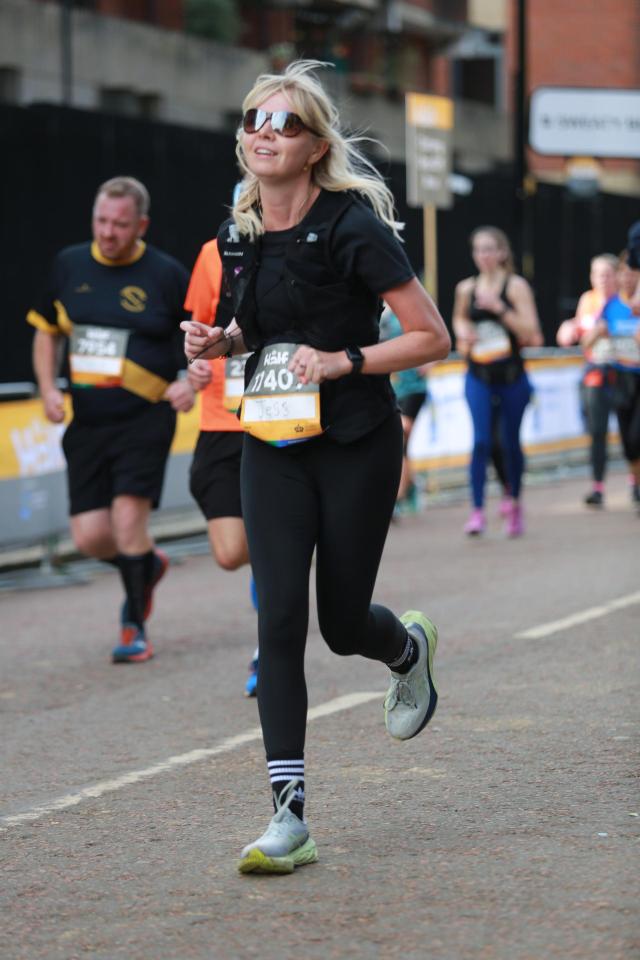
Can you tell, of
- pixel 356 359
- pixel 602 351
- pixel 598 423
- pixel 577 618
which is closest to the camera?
pixel 356 359

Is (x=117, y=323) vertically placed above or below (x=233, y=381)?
above

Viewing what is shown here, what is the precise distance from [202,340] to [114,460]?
3623mm

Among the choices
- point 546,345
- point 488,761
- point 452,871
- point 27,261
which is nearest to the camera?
point 452,871

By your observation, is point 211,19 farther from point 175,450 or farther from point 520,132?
point 175,450

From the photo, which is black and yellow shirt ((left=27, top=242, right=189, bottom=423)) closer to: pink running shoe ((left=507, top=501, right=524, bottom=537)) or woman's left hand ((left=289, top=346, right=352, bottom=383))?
woman's left hand ((left=289, top=346, right=352, bottom=383))

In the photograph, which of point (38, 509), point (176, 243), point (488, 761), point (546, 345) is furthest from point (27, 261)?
point (546, 345)

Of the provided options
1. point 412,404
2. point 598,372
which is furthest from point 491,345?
point 598,372

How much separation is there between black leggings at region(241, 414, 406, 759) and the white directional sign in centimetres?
1484

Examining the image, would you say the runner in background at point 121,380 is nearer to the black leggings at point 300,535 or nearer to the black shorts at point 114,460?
the black shorts at point 114,460

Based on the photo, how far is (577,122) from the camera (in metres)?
19.8

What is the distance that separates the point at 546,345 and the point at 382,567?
48.5 feet

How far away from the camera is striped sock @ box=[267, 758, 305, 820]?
5.07 meters

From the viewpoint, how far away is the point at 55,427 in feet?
40.4

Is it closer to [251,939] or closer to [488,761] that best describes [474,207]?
[488,761]
